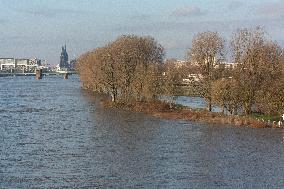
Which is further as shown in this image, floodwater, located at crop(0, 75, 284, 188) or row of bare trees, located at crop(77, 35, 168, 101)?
row of bare trees, located at crop(77, 35, 168, 101)

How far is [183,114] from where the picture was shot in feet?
264

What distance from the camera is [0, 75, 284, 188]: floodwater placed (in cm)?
A: 3619

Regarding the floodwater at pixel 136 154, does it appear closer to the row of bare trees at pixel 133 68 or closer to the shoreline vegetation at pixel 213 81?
the shoreline vegetation at pixel 213 81

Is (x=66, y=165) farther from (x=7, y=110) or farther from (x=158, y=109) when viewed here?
(x=7, y=110)

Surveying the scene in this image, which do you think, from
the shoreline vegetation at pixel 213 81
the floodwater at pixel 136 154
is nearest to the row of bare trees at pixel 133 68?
the shoreline vegetation at pixel 213 81

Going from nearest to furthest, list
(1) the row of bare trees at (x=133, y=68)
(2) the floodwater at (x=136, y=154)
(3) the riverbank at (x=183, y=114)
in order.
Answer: (2) the floodwater at (x=136, y=154) → (3) the riverbank at (x=183, y=114) → (1) the row of bare trees at (x=133, y=68)

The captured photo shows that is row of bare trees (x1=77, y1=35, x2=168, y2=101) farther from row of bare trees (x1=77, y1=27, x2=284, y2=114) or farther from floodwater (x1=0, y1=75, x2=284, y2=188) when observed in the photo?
floodwater (x1=0, y1=75, x2=284, y2=188)

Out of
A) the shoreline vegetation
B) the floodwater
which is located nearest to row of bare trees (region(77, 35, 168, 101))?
the shoreline vegetation

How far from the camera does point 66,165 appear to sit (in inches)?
1606

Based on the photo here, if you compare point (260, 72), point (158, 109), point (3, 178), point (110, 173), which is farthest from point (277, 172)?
point (158, 109)

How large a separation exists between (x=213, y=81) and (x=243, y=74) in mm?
4859

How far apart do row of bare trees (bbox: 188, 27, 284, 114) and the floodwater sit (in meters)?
7.23

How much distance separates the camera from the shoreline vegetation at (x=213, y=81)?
73625 mm

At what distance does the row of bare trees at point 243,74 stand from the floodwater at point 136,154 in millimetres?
7234
